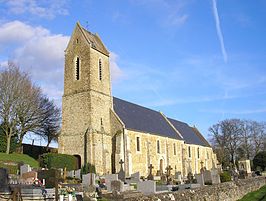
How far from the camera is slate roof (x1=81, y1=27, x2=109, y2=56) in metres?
33.5

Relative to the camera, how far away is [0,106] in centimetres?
3297

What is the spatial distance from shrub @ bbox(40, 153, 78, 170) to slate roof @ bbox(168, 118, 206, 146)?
23.4 meters

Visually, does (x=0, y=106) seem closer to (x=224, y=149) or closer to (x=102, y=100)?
(x=102, y=100)

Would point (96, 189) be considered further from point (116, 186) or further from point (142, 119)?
point (142, 119)

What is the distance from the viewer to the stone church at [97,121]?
3027 centimetres

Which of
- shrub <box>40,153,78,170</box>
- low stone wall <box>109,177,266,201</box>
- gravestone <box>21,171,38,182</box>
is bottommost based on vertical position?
low stone wall <box>109,177,266,201</box>

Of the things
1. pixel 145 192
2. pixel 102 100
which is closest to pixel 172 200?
pixel 145 192

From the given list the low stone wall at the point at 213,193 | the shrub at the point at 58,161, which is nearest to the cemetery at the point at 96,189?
the low stone wall at the point at 213,193

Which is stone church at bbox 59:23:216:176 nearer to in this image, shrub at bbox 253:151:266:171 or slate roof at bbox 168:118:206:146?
slate roof at bbox 168:118:206:146

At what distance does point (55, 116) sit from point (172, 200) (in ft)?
107

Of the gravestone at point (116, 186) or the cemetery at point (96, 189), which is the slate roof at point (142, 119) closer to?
the cemetery at point (96, 189)

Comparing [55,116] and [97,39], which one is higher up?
[97,39]

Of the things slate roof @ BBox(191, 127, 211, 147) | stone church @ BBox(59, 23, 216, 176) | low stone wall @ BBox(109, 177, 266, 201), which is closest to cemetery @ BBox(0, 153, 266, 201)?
low stone wall @ BBox(109, 177, 266, 201)

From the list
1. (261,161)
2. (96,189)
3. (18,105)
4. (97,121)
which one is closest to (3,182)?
(96,189)
